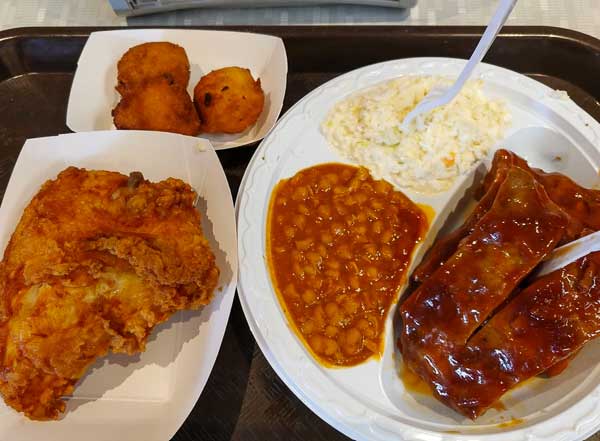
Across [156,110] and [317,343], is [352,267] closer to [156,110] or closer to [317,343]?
[317,343]

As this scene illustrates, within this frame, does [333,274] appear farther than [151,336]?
Yes

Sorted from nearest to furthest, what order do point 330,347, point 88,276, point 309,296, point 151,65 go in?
point 88,276 < point 330,347 < point 309,296 < point 151,65

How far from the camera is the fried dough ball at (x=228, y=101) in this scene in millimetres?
2656

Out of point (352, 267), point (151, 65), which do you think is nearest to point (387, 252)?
point (352, 267)

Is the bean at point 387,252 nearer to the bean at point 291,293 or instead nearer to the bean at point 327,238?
the bean at point 327,238

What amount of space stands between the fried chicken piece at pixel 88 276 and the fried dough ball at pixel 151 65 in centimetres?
75

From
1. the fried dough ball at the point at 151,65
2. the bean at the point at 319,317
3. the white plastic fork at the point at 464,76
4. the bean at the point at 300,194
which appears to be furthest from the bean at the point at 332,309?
the fried dough ball at the point at 151,65

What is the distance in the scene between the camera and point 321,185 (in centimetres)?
259

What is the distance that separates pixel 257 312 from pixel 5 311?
39.2 inches

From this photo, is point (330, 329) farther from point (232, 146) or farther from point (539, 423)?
point (232, 146)

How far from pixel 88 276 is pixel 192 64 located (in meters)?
1.55

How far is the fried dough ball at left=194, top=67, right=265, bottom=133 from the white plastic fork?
0.81 m

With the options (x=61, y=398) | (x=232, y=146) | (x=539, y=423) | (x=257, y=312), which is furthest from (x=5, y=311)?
(x=539, y=423)

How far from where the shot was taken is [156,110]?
2.59 meters
